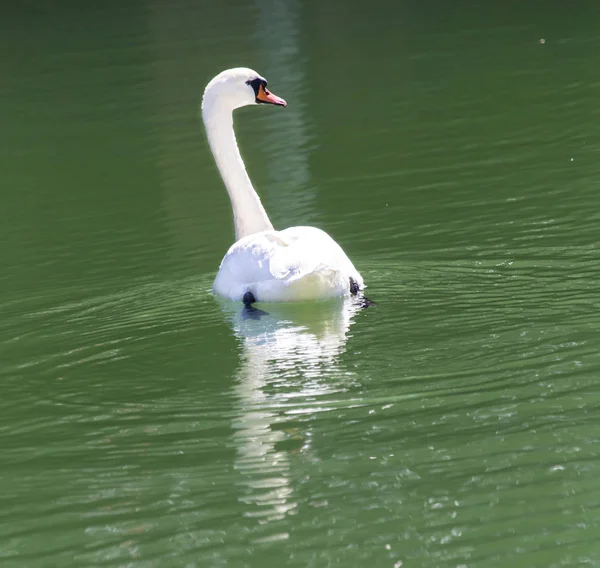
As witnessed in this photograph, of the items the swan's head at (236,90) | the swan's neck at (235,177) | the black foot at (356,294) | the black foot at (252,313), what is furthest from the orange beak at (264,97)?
the black foot at (252,313)

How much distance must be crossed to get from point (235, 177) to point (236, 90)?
618 millimetres

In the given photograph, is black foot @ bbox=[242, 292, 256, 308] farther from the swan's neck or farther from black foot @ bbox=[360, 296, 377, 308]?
the swan's neck

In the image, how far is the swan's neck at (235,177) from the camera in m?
9.24

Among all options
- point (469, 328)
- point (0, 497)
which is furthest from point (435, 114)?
point (0, 497)

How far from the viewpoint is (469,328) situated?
23.7ft

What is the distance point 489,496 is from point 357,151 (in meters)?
8.50

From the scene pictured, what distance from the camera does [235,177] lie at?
943cm

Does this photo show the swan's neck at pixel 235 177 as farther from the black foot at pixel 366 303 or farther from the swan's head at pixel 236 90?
the black foot at pixel 366 303

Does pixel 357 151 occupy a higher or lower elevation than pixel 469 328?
lower

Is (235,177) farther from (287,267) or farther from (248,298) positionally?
(287,267)

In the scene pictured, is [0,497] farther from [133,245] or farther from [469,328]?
[133,245]

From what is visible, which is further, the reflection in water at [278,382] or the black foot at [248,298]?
the black foot at [248,298]

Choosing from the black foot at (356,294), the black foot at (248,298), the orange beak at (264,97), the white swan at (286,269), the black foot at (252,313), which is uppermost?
the orange beak at (264,97)

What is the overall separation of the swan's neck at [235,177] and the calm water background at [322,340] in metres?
0.49
